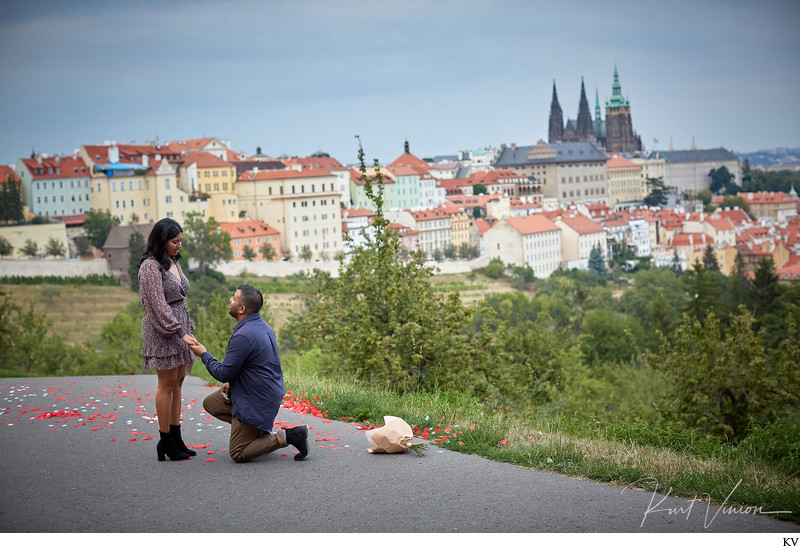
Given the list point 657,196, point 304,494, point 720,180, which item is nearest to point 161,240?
point 304,494

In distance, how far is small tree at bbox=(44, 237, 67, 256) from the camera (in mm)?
59500

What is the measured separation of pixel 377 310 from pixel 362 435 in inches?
143

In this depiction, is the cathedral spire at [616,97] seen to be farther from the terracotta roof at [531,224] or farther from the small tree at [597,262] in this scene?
the small tree at [597,262]

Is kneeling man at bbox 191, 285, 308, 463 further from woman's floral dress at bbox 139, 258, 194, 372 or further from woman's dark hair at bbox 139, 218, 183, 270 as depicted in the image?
woman's dark hair at bbox 139, 218, 183, 270

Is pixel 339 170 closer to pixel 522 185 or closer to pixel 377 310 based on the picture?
pixel 522 185

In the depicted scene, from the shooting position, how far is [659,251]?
9344 cm

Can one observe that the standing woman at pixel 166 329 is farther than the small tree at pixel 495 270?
No

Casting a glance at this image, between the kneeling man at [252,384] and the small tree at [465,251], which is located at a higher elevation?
the kneeling man at [252,384]

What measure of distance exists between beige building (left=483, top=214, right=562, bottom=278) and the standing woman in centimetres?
7513

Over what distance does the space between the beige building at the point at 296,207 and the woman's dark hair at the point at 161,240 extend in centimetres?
6947

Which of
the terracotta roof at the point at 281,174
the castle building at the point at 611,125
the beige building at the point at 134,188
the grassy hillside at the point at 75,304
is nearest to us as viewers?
the grassy hillside at the point at 75,304

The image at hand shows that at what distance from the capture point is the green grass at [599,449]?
3.81m

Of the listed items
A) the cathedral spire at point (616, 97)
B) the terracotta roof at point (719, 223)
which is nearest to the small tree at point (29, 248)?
the terracotta roof at point (719, 223)

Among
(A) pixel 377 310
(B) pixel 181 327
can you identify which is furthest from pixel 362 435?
(A) pixel 377 310
